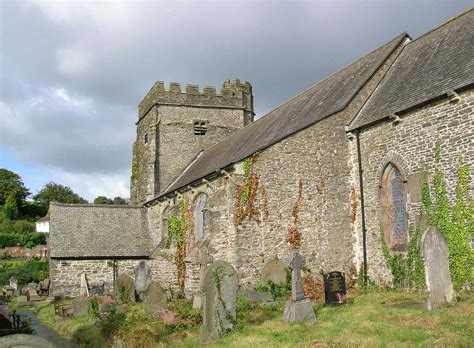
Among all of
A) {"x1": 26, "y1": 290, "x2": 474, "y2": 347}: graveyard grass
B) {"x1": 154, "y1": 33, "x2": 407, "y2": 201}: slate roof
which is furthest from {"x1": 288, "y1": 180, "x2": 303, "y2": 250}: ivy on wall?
{"x1": 26, "y1": 290, "x2": 474, "y2": 347}: graveyard grass

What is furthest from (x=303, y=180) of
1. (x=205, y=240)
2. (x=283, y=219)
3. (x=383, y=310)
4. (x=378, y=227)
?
(x=383, y=310)

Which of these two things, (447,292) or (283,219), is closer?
(447,292)

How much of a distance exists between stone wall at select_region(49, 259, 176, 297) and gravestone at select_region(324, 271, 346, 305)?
11.3 meters

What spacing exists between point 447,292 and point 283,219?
22.4 ft

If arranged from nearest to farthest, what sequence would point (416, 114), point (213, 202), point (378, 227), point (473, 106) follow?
point (473, 106), point (416, 114), point (378, 227), point (213, 202)

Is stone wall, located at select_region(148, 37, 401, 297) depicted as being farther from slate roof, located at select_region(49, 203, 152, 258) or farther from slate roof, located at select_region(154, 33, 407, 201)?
slate roof, located at select_region(49, 203, 152, 258)

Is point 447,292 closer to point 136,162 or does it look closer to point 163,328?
point 163,328

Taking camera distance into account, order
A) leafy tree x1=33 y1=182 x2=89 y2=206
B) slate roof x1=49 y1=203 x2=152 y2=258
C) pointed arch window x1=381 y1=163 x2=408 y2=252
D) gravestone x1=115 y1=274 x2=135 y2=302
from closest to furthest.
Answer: pointed arch window x1=381 y1=163 x2=408 y2=252, gravestone x1=115 y1=274 x2=135 y2=302, slate roof x1=49 y1=203 x2=152 y2=258, leafy tree x1=33 y1=182 x2=89 y2=206

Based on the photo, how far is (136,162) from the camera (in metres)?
34.0

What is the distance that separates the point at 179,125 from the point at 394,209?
1871 centimetres

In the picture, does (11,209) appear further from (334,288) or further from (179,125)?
(334,288)

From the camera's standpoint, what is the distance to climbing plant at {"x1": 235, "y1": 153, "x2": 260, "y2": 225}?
54.1 feet

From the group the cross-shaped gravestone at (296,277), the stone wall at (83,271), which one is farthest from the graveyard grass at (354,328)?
the stone wall at (83,271)

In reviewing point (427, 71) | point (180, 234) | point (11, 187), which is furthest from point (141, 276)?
point (11, 187)
